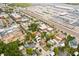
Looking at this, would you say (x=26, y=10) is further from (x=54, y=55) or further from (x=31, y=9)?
(x=54, y=55)

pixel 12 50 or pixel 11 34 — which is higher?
pixel 11 34

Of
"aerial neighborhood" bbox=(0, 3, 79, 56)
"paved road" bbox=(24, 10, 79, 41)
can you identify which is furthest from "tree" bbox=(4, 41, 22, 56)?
"paved road" bbox=(24, 10, 79, 41)

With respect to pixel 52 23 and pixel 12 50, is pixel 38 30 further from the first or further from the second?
pixel 12 50

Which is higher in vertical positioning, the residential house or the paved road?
the paved road

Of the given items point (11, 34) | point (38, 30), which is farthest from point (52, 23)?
point (11, 34)

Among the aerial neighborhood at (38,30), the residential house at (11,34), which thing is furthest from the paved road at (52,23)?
the residential house at (11,34)

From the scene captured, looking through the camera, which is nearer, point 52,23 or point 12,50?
point 12,50

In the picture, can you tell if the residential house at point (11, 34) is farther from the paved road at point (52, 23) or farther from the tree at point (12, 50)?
the paved road at point (52, 23)

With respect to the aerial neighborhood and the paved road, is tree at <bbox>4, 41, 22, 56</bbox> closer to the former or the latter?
the aerial neighborhood
